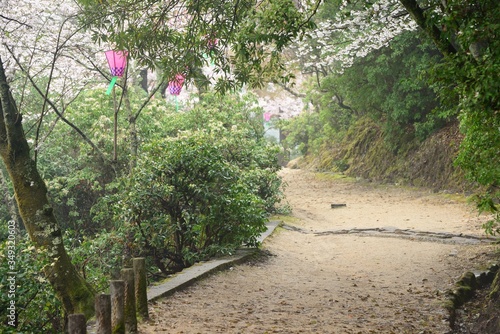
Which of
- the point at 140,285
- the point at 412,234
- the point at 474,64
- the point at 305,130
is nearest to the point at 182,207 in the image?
the point at 140,285

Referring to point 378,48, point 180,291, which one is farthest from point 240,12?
point 378,48

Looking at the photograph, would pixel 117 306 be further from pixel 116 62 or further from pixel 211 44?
pixel 116 62

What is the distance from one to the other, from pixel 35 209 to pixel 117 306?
301 cm

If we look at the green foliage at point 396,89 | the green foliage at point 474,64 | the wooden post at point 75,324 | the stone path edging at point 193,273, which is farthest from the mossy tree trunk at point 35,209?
the green foliage at point 396,89

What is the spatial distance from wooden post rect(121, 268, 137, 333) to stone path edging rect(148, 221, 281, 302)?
1.10 m

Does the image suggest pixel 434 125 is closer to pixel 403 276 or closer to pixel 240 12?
pixel 403 276

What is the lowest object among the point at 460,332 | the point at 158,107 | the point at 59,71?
the point at 460,332

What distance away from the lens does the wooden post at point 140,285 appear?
190 inches

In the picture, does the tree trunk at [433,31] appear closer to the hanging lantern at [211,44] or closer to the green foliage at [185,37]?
the green foliage at [185,37]

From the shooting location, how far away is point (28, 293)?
4.85m

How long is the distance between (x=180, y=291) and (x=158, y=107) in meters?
9.18

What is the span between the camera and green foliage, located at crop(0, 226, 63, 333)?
178 inches

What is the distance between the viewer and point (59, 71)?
42.7ft

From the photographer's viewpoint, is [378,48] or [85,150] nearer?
[85,150]
